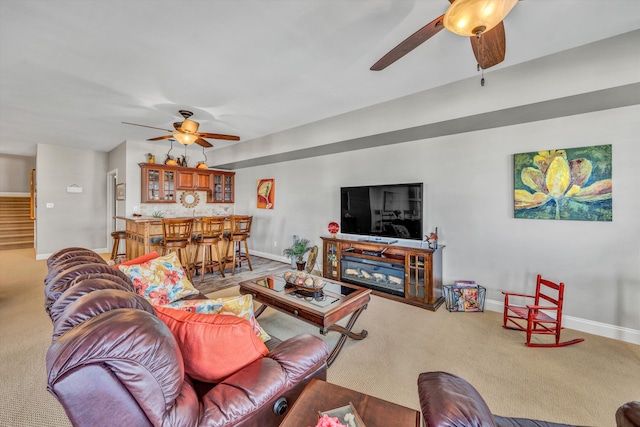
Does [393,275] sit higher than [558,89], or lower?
lower

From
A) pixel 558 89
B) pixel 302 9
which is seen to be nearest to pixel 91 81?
pixel 302 9

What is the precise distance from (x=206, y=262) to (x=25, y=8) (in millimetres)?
3792

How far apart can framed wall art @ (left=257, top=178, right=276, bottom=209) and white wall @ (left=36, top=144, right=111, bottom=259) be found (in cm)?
402

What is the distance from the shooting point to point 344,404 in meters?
0.98

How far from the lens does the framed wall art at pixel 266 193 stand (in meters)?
6.10

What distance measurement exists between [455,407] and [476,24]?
185 cm

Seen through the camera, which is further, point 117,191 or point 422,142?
point 117,191

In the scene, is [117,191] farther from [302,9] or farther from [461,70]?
[461,70]

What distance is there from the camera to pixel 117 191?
6215 mm

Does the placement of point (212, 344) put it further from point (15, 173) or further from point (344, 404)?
point (15, 173)

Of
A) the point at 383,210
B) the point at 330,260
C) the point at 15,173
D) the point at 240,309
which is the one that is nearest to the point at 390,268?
the point at 383,210

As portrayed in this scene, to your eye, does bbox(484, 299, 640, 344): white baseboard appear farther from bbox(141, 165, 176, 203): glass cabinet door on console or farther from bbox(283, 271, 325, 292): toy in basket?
bbox(141, 165, 176, 203): glass cabinet door on console

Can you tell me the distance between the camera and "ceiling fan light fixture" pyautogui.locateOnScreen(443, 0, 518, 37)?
1.39 meters

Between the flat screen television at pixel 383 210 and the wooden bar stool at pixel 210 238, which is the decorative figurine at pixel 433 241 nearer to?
the flat screen television at pixel 383 210
